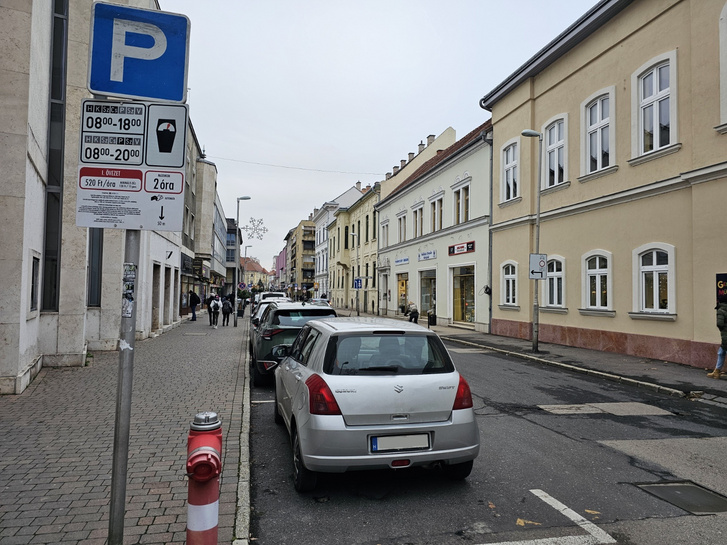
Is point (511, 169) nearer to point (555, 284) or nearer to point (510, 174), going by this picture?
point (510, 174)

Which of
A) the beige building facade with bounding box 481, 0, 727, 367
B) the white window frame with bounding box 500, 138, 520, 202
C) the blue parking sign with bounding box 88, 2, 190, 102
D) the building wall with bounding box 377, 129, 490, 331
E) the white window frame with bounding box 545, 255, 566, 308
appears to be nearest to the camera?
the blue parking sign with bounding box 88, 2, 190, 102

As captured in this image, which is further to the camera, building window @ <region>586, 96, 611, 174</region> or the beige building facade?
building window @ <region>586, 96, 611, 174</region>

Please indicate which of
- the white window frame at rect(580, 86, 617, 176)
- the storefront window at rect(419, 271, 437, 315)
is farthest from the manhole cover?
the storefront window at rect(419, 271, 437, 315)

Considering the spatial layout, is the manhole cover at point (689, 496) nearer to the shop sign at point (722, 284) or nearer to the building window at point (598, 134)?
the shop sign at point (722, 284)

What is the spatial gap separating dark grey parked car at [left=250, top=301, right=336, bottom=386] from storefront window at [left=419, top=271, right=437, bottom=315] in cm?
1892

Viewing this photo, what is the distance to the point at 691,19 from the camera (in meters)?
12.3

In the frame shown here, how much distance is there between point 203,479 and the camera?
2967 millimetres

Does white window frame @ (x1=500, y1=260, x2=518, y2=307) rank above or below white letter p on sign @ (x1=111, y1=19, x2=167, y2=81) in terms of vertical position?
below

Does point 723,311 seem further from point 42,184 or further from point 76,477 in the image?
point 42,184

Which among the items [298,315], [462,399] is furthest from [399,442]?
[298,315]

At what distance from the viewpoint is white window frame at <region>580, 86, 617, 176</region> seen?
15055mm

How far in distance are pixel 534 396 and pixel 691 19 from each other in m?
10.1

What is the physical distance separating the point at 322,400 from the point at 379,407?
0.48m

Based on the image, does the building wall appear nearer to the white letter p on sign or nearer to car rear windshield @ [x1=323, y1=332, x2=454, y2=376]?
car rear windshield @ [x1=323, y1=332, x2=454, y2=376]
